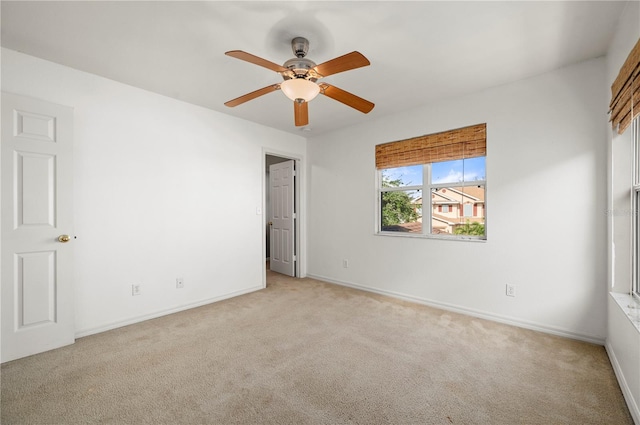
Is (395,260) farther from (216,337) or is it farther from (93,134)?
(93,134)

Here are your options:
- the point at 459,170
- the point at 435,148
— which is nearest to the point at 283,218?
the point at 435,148

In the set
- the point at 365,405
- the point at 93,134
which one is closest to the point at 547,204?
the point at 365,405

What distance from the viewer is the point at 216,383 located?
189 centimetres

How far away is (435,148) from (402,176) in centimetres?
58

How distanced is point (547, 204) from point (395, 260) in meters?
1.75

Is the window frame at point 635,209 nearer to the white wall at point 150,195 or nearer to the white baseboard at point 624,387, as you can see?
the white baseboard at point 624,387

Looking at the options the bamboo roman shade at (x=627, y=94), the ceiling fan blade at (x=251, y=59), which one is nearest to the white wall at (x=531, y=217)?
the bamboo roman shade at (x=627, y=94)

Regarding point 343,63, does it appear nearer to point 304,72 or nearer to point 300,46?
point 304,72

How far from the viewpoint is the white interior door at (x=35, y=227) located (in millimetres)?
2158

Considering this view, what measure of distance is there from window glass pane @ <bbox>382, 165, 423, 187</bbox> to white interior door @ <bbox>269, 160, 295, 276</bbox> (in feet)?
5.57

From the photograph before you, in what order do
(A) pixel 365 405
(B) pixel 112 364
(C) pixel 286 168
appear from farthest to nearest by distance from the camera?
(C) pixel 286 168 < (B) pixel 112 364 < (A) pixel 365 405

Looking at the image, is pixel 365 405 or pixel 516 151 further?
pixel 516 151

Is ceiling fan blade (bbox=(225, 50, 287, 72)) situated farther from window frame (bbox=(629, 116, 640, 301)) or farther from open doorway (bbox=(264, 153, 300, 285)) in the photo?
open doorway (bbox=(264, 153, 300, 285))

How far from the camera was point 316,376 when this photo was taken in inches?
77.7
